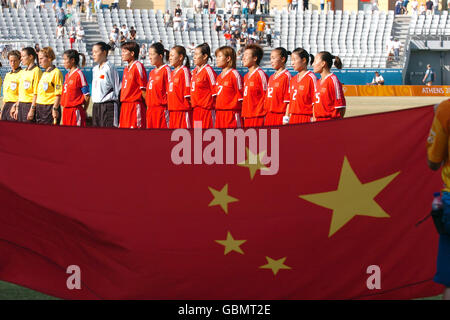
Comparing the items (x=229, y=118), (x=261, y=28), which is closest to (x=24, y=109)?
(x=229, y=118)

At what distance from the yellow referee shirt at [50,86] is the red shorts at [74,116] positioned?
1.14 feet

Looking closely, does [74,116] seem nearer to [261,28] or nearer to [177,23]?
[177,23]

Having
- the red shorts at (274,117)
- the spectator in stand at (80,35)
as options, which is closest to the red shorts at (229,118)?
the red shorts at (274,117)

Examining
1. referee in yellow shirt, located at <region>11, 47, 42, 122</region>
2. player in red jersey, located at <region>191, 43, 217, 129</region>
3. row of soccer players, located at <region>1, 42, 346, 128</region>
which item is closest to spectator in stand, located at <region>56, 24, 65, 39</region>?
row of soccer players, located at <region>1, 42, 346, 128</region>

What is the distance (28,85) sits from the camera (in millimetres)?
11102

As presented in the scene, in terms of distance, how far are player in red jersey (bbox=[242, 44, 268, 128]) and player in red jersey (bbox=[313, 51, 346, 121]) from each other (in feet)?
4.10

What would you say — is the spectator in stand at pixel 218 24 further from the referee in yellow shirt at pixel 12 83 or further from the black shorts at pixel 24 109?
the black shorts at pixel 24 109

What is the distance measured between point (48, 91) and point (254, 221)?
21.9 ft

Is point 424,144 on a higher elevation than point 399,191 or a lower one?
higher

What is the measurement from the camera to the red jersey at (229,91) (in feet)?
32.5

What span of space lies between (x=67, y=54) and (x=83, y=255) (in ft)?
19.4

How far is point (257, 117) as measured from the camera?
32.9 ft

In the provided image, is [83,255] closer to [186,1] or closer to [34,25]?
[34,25]

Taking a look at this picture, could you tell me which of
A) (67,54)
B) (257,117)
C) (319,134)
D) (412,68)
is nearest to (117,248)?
(319,134)
